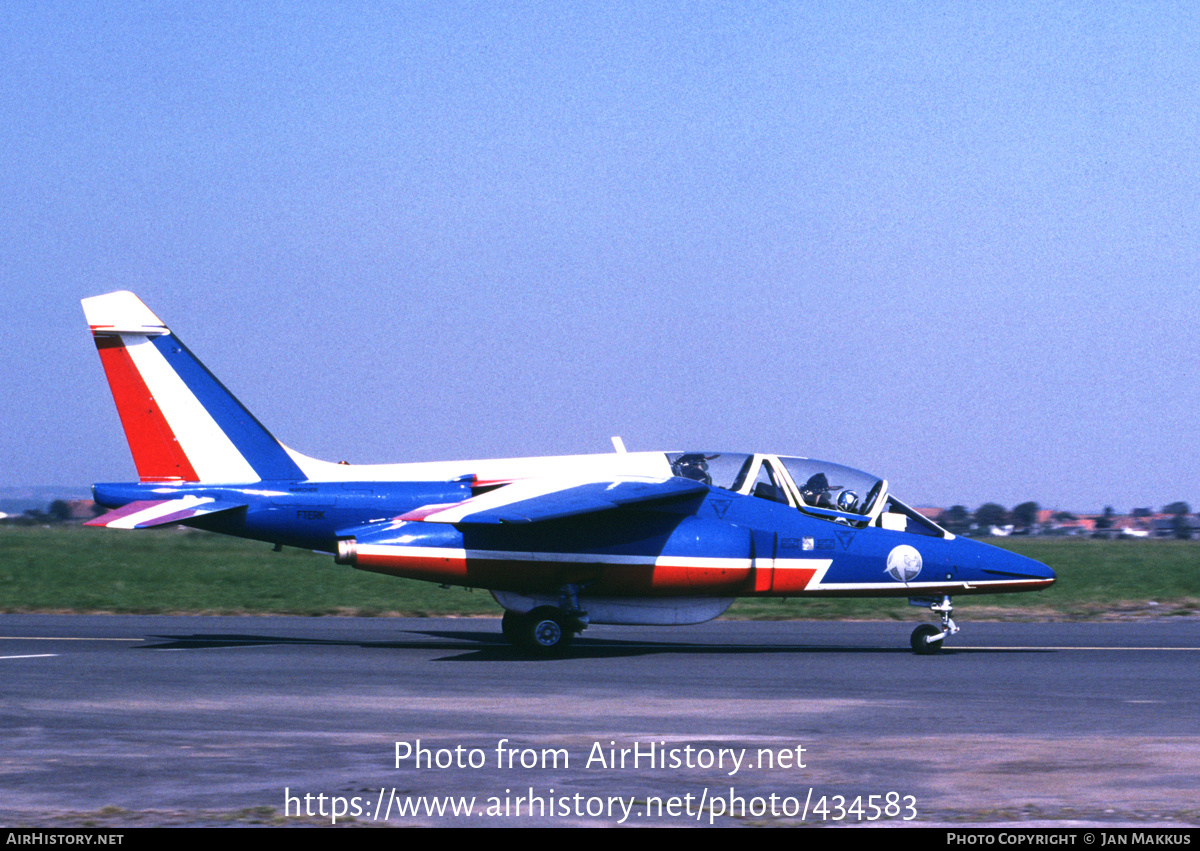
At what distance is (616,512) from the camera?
17906mm

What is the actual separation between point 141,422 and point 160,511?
179cm

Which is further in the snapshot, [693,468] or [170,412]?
[170,412]

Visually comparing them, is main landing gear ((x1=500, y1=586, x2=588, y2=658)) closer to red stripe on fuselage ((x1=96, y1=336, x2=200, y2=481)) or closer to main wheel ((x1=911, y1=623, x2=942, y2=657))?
main wheel ((x1=911, y1=623, x2=942, y2=657))

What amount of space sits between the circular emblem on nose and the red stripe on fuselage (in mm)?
10065

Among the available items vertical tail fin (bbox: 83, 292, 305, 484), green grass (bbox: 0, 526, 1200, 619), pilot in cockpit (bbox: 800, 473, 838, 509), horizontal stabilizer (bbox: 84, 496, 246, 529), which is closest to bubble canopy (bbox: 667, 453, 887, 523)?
pilot in cockpit (bbox: 800, 473, 838, 509)

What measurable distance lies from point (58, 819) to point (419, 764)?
269cm

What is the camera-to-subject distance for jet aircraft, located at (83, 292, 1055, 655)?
1764 cm

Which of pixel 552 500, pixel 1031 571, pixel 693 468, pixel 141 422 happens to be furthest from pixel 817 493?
pixel 141 422

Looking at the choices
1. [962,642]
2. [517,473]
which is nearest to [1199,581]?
[962,642]

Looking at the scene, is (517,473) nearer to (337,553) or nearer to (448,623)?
(337,553)

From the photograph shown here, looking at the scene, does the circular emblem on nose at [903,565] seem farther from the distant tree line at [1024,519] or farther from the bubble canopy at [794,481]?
the distant tree line at [1024,519]

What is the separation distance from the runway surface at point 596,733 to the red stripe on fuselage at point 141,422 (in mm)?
2550

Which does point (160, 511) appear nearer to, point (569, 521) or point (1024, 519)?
point (569, 521)

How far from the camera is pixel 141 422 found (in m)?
18.9
